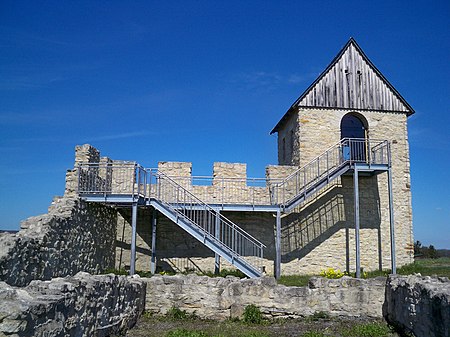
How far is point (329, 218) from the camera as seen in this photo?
1748 centimetres

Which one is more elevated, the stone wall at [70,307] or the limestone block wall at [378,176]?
the limestone block wall at [378,176]

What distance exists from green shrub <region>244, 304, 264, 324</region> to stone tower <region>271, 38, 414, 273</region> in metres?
7.30

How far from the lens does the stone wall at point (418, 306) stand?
274 inches

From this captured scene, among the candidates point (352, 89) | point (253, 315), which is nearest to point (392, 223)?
point (352, 89)

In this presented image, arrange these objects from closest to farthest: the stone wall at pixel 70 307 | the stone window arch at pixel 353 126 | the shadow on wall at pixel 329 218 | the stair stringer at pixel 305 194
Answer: the stone wall at pixel 70 307 < the stair stringer at pixel 305 194 < the shadow on wall at pixel 329 218 < the stone window arch at pixel 353 126

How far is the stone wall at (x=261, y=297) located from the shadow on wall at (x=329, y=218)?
6.69m

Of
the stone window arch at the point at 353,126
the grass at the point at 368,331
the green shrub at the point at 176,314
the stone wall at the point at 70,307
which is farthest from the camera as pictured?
the stone window arch at the point at 353,126

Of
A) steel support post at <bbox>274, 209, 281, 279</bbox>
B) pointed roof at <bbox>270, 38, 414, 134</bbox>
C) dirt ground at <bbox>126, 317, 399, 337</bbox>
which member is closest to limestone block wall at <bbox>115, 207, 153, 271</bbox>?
steel support post at <bbox>274, 209, 281, 279</bbox>

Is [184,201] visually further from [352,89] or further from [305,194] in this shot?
[352,89]

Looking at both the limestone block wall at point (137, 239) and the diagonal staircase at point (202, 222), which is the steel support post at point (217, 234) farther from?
the limestone block wall at point (137, 239)

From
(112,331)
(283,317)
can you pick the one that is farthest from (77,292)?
(283,317)

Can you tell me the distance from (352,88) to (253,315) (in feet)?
40.8

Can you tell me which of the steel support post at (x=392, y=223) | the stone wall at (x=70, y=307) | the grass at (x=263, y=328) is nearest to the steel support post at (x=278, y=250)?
the steel support post at (x=392, y=223)

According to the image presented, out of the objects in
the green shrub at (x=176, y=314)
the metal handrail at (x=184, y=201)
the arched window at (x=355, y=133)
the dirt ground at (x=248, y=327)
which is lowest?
the dirt ground at (x=248, y=327)
